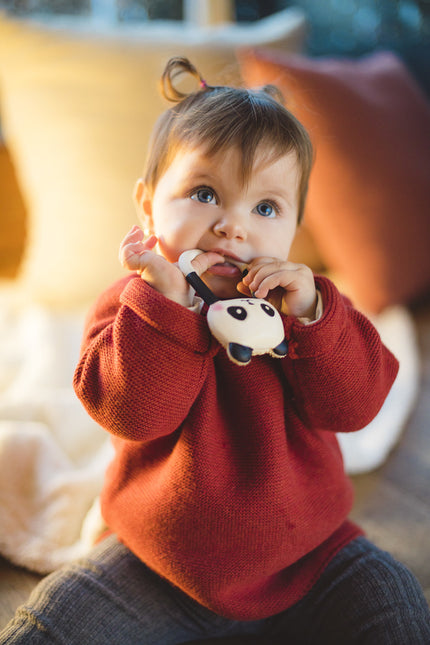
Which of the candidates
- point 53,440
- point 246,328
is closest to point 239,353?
point 246,328

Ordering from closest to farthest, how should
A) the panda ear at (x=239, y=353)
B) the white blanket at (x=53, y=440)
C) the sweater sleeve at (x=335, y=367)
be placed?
the panda ear at (x=239, y=353) → the sweater sleeve at (x=335, y=367) → the white blanket at (x=53, y=440)

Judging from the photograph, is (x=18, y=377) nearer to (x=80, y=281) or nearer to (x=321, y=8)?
(x=80, y=281)

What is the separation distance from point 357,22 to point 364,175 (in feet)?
2.45

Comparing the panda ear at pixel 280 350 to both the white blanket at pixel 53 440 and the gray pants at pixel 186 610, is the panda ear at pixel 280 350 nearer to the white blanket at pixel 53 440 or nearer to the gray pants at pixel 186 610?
the gray pants at pixel 186 610

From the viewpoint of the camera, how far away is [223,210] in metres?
0.64

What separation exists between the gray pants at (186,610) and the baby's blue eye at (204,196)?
1.49ft

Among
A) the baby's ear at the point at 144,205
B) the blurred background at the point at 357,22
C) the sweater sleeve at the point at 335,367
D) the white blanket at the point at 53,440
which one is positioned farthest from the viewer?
the blurred background at the point at 357,22

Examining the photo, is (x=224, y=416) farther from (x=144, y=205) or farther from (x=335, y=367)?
(x=144, y=205)

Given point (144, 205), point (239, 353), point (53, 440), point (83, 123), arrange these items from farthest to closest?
point (83, 123) < point (53, 440) < point (144, 205) < point (239, 353)

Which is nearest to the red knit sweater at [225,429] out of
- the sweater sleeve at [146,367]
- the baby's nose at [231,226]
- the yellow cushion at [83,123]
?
the sweater sleeve at [146,367]

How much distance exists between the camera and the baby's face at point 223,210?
0.63 meters

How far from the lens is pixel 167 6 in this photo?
201 centimetres

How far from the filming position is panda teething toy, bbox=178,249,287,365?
0.52 meters

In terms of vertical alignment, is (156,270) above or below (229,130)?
below
